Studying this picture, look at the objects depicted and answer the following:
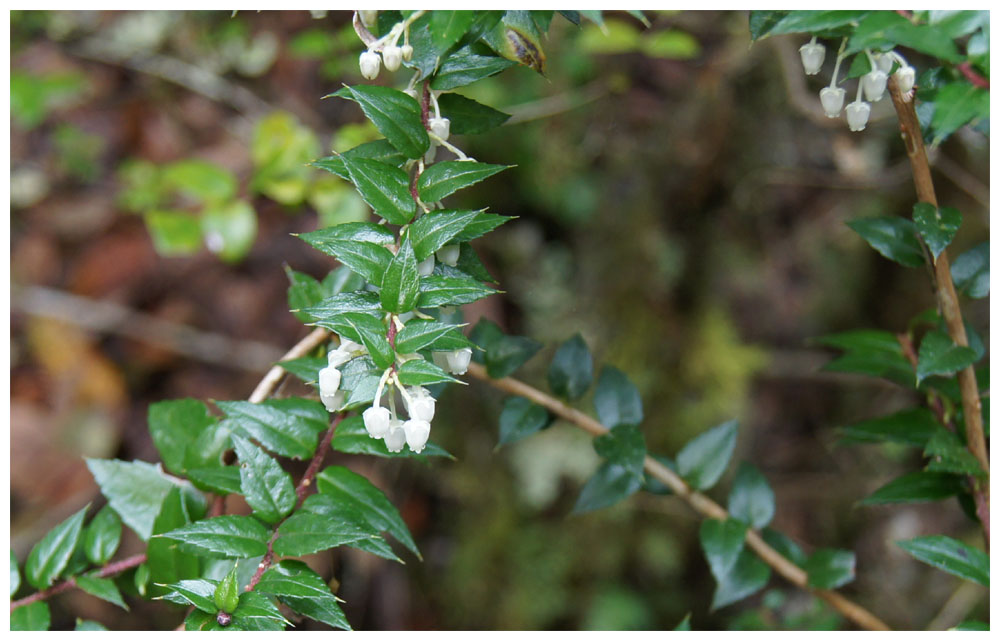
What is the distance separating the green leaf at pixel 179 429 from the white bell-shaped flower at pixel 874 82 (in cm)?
65

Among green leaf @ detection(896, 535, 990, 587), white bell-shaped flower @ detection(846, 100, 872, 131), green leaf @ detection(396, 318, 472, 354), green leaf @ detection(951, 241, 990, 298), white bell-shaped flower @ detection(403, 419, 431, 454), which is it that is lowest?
green leaf @ detection(896, 535, 990, 587)

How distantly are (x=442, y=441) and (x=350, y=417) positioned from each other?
42.1 inches

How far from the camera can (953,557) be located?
2.23ft

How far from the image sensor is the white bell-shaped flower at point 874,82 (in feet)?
1.93

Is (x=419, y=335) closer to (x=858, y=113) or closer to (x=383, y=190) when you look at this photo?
(x=383, y=190)

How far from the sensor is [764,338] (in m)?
1.97

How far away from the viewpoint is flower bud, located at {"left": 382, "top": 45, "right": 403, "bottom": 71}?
56cm

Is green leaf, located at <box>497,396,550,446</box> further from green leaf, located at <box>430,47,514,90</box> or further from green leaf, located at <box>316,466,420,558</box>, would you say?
green leaf, located at <box>430,47,514,90</box>

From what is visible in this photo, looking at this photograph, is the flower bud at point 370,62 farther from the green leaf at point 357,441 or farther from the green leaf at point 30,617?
the green leaf at point 30,617

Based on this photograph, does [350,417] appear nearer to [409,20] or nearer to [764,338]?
[409,20]

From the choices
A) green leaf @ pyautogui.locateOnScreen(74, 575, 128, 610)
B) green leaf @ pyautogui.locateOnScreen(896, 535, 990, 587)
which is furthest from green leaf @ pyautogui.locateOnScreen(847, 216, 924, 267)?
green leaf @ pyautogui.locateOnScreen(74, 575, 128, 610)

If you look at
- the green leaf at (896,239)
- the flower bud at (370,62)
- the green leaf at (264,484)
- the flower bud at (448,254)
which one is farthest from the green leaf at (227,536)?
the green leaf at (896,239)

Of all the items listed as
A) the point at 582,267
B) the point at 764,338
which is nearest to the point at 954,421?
the point at 582,267

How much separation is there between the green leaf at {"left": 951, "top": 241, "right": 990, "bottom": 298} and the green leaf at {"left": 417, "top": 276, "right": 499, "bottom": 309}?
0.49 metres
